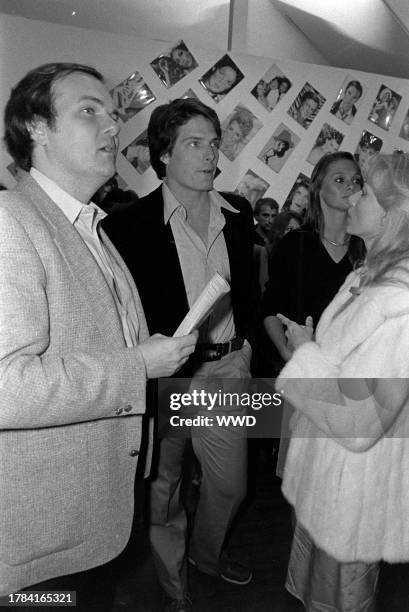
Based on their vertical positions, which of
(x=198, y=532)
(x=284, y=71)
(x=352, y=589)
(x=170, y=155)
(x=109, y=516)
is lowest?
(x=198, y=532)

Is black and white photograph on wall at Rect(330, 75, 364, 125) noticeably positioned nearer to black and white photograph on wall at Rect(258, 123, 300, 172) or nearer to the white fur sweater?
black and white photograph on wall at Rect(258, 123, 300, 172)

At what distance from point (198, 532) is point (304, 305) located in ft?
2.10

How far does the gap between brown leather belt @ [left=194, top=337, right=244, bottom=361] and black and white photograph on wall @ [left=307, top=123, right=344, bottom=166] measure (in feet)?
1.45

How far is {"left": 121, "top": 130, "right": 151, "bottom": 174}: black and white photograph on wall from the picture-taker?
3.47 ft

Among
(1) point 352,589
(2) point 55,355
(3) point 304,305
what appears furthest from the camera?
(3) point 304,305

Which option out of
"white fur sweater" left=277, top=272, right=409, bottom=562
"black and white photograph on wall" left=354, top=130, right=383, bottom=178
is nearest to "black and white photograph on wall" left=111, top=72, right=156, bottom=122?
"black and white photograph on wall" left=354, top=130, right=383, bottom=178

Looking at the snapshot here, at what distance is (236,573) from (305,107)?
3.53 ft

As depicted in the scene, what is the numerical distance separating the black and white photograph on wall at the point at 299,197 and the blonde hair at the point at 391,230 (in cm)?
23

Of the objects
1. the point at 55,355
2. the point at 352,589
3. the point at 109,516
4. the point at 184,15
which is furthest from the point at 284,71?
the point at 352,589

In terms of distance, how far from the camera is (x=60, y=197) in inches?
29.0

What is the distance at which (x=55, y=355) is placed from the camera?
0.66m

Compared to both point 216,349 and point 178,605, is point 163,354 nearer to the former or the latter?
point 216,349

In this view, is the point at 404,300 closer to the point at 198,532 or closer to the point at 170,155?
the point at 170,155

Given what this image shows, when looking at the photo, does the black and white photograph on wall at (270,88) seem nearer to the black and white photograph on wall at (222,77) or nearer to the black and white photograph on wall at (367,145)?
the black and white photograph on wall at (222,77)
